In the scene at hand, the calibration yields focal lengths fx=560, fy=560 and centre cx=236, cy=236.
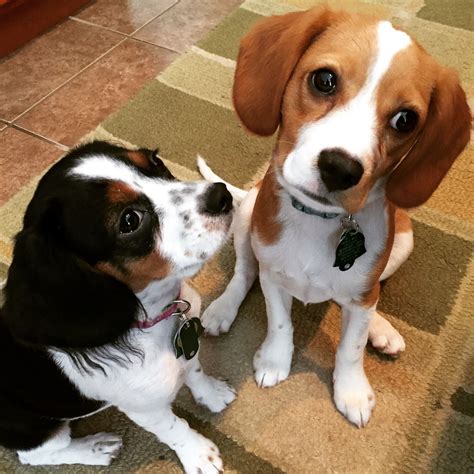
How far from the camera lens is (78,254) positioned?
111 cm

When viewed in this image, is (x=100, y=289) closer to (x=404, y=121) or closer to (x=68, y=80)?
(x=404, y=121)

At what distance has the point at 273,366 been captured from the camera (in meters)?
1.74

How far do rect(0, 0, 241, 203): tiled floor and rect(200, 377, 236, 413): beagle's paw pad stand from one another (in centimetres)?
125

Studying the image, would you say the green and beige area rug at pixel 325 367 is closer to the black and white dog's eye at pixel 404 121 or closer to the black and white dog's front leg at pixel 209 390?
the black and white dog's front leg at pixel 209 390

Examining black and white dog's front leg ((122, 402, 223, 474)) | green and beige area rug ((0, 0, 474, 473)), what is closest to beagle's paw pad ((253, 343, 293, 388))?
green and beige area rug ((0, 0, 474, 473))

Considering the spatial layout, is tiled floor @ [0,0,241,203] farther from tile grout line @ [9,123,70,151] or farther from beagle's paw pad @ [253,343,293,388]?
beagle's paw pad @ [253,343,293,388]

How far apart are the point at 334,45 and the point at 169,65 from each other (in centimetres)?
187

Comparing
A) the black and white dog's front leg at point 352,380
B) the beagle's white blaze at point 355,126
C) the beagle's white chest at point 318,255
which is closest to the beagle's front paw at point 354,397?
the black and white dog's front leg at point 352,380

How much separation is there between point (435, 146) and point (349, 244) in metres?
0.29

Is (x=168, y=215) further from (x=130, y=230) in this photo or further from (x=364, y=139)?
(x=364, y=139)

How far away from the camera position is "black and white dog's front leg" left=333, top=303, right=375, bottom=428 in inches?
62.9

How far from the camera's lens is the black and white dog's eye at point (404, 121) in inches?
42.9

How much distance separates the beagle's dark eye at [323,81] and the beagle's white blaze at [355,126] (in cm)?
5

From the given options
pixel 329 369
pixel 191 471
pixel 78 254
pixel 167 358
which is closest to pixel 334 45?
pixel 78 254
